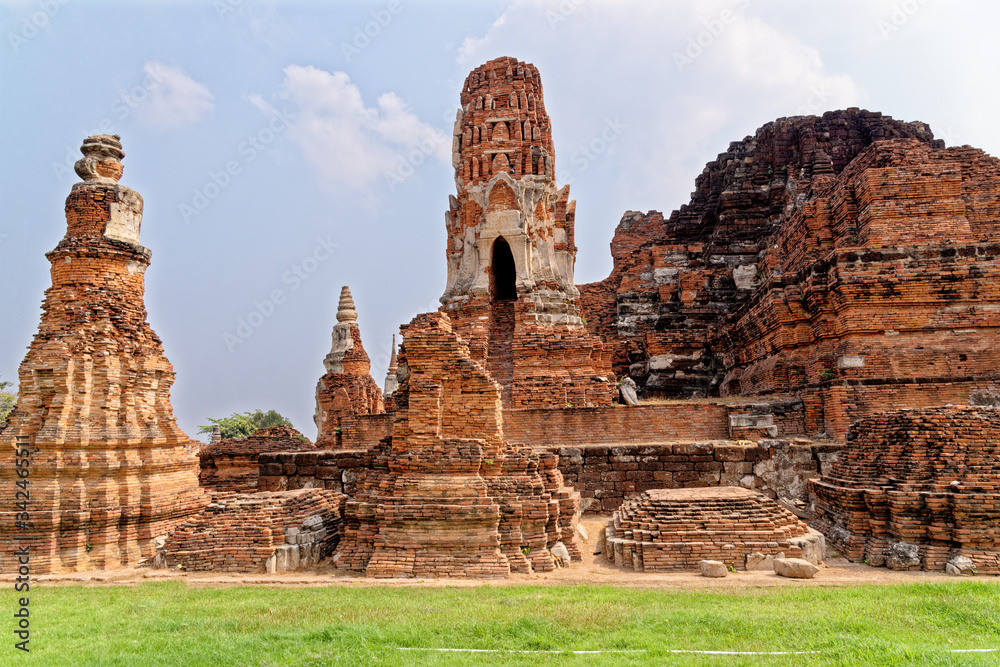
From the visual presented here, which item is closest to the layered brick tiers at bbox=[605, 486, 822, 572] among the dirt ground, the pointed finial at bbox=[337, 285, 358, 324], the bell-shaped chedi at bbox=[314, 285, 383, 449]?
the dirt ground

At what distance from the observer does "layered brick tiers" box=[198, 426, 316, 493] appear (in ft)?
49.1

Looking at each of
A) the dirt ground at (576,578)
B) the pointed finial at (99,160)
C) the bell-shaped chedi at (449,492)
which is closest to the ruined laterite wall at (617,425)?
the bell-shaped chedi at (449,492)

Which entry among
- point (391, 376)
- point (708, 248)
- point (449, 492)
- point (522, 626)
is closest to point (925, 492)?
point (522, 626)

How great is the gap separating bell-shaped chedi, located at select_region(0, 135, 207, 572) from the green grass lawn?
207 cm

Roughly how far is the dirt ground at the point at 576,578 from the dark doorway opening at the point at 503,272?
11548mm

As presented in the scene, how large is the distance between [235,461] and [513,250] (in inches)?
344

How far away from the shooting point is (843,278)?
14180mm

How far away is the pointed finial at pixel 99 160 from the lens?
36.2 feet

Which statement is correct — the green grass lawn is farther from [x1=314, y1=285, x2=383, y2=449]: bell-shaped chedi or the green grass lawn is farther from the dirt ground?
[x1=314, y1=285, x2=383, y2=449]: bell-shaped chedi

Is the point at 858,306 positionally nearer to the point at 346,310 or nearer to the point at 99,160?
the point at 99,160

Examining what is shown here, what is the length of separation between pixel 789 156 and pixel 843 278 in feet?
46.0

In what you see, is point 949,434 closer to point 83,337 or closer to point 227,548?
point 227,548

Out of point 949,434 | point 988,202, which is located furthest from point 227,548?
point 988,202

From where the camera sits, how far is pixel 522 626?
597 centimetres
